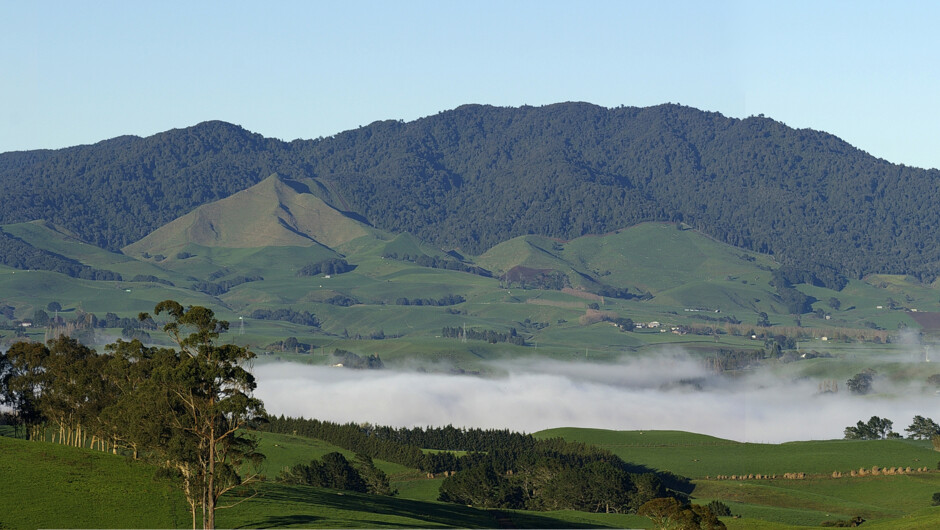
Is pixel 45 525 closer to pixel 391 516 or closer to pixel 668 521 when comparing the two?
pixel 391 516

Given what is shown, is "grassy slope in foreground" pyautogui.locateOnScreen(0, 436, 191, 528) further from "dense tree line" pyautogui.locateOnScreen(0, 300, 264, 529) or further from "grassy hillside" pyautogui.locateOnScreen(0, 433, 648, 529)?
"dense tree line" pyautogui.locateOnScreen(0, 300, 264, 529)

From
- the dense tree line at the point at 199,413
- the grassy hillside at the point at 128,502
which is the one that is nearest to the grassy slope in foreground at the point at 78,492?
the grassy hillside at the point at 128,502

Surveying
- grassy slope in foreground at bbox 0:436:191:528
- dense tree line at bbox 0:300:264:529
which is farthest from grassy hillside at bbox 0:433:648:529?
dense tree line at bbox 0:300:264:529

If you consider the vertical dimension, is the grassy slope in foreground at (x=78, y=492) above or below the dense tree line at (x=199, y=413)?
below

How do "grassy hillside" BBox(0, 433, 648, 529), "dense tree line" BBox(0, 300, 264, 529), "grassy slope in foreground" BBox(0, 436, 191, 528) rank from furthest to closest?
"grassy hillside" BBox(0, 433, 648, 529) < "grassy slope in foreground" BBox(0, 436, 191, 528) < "dense tree line" BBox(0, 300, 264, 529)

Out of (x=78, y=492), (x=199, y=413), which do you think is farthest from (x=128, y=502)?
(x=199, y=413)

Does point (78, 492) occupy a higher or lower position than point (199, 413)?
lower

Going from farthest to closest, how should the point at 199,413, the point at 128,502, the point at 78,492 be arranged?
the point at 78,492
the point at 128,502
the point at 199,413

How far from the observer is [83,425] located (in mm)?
187500

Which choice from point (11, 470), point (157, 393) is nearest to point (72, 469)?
point (11, 470)

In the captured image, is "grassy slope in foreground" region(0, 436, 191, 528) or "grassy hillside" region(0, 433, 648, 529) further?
"grassy hillside" region(0, 433, 648, 529)

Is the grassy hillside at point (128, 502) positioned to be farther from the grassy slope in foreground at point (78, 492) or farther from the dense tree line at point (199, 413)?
the dense tree line at point (199, 413)

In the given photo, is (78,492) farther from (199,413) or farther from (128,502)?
(199,413)

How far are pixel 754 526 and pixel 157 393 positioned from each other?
76458 millimetres
